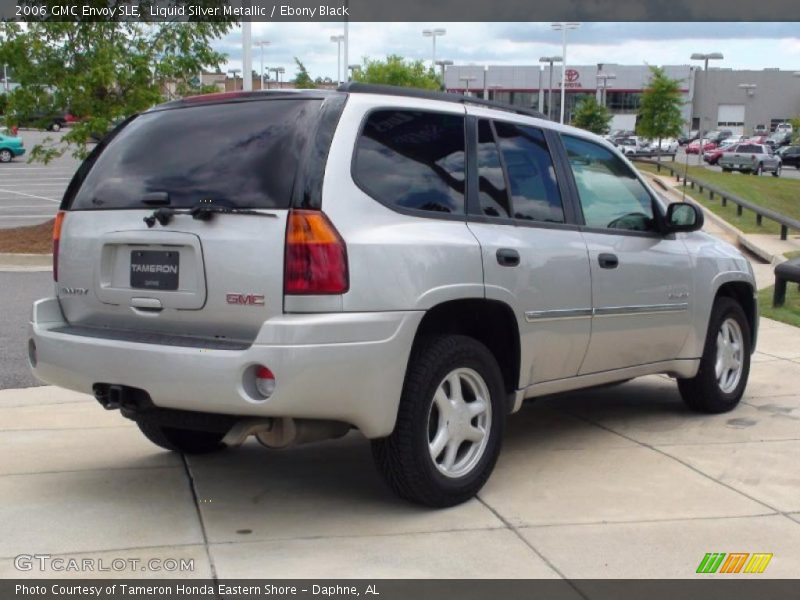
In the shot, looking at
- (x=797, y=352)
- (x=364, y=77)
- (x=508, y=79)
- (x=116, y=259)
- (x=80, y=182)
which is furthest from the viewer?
(x=508, y=79)

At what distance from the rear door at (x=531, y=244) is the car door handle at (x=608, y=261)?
0.52 feet

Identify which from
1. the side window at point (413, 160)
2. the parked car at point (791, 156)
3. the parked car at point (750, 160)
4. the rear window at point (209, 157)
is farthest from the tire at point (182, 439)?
the parked car at point (791, 156)

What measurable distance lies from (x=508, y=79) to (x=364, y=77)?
122ft

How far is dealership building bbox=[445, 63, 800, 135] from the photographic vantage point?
92.0m

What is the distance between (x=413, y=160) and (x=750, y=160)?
51.6m

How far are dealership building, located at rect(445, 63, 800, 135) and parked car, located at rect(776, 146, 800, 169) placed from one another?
23.2m

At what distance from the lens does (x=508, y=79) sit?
301 ft

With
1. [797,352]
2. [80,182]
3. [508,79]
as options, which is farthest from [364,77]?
[80,182]

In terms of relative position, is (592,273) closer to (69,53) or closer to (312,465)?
(312,465)

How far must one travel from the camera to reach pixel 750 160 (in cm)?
5300

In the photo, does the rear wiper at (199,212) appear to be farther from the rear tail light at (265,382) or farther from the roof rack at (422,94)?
the roof rack at (422,94)

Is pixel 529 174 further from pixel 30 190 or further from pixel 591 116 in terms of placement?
pixel 591 116

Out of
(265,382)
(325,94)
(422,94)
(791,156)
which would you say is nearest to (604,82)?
(791,156)
